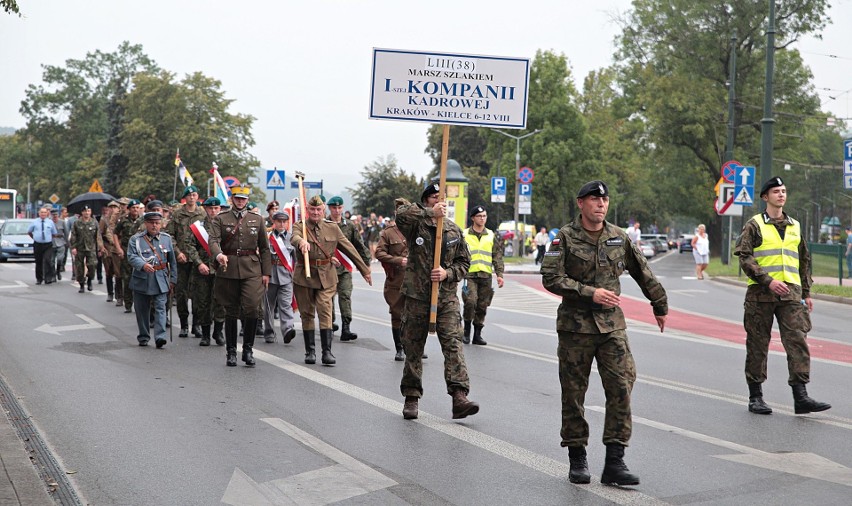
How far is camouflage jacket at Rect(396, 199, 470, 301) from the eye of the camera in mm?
8367

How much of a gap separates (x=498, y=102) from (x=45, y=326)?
8.74 meters

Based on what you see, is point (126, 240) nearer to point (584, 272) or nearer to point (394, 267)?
point (394, 267)

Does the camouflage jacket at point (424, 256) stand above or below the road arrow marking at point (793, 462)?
above

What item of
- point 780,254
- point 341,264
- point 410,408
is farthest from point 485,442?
point 341,264

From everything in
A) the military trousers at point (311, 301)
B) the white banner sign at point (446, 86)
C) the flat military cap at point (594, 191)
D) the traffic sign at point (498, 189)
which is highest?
the white banner sign at point (446, 86)

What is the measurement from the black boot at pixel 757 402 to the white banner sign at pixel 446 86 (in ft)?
9.99

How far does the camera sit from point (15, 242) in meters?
36.9

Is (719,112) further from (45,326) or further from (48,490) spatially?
(48,490)

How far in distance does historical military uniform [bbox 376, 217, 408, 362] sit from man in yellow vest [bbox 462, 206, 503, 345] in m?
1.74

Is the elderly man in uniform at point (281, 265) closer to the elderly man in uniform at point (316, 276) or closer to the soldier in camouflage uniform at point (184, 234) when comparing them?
the elderly man in uniform at point (316, 276)

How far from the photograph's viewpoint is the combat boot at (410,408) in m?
8.26

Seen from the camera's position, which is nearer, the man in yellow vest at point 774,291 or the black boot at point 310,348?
the man in yellow vest at point 774,291

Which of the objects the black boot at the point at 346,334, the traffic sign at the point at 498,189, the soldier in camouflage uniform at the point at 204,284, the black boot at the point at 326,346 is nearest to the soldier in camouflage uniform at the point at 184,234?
the soldier in camouflage uniform at the point at 204,284

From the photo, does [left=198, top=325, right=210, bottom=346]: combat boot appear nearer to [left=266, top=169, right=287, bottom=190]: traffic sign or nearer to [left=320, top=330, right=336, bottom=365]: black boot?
[left=320, top=330, right=336, bottom=365]: black boot
